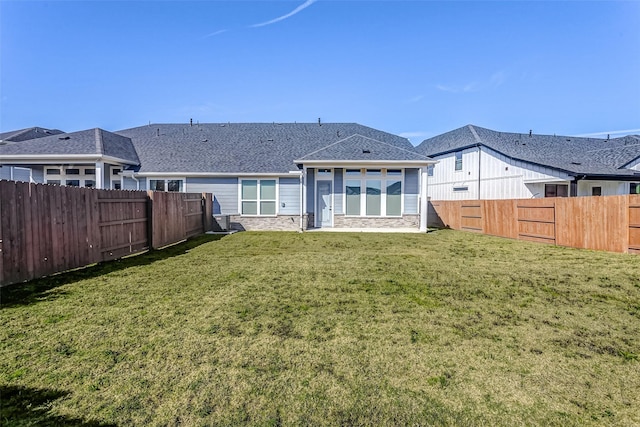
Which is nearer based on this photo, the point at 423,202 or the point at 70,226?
the point at 70,226

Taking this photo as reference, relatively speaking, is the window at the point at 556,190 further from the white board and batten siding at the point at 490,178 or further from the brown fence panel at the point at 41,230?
the brown fence panel at the point at 41,230

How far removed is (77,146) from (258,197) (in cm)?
857

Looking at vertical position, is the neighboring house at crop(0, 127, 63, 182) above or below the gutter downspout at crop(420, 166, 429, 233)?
above

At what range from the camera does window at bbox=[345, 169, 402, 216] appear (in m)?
→ 15.9

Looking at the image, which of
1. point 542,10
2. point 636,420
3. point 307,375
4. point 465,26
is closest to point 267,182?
point 465,26

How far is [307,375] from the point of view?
2.66 m

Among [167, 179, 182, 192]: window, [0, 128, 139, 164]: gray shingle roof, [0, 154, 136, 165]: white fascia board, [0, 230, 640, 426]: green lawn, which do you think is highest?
[0, 128, 139, 164]: gray shingle roof

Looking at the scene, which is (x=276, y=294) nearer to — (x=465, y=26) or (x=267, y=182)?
(x=267, y=182)

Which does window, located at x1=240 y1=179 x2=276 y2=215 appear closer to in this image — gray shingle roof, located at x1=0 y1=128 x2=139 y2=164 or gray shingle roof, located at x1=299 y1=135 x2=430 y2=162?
gray shingle roof, located at x1=299 y1=135 x2=430 y2=162

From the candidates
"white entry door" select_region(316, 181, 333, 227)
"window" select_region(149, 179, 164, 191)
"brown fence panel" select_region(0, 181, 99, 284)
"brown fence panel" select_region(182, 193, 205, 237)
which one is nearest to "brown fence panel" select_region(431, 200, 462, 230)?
"white entry door" select_region(316, 181, 333, 227)

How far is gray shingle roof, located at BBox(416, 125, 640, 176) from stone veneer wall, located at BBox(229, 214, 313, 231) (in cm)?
1378

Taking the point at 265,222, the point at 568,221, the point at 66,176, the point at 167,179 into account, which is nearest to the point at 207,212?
the point at 265,222

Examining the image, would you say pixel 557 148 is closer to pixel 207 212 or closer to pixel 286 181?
pixel 286 181

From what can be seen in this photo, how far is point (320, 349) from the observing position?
3.14m
